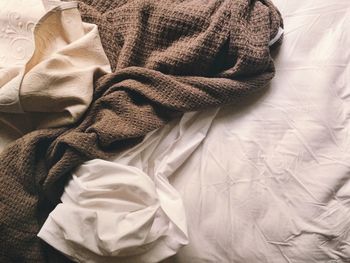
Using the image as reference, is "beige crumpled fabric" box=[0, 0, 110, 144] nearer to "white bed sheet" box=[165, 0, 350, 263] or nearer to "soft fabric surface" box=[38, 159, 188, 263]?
"soft fabric surface" box=[38, 159, 188, 263]

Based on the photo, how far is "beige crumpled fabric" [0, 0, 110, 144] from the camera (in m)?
0.63

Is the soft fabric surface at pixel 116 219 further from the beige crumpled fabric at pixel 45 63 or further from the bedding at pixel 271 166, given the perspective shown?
the beige crumpled fabric at pixel 45 63

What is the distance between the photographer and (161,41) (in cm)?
69

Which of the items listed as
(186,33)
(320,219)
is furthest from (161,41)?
(320,219)

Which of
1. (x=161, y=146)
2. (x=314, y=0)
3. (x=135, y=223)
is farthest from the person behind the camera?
(x=314, y=0)

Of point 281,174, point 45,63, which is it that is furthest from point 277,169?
point 45,63

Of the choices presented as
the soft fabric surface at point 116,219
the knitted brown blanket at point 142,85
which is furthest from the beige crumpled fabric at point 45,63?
the soft fabric surface at point 116,219

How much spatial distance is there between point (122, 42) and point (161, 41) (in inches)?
3.2

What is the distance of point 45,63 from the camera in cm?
64

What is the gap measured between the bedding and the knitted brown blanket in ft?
0.13

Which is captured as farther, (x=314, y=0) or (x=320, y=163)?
(x=314, y=0)

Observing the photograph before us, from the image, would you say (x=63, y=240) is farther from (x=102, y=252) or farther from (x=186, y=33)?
(x=186, y=33)

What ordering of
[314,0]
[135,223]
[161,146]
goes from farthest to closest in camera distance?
[314,0] → [161,146] → [135,223]

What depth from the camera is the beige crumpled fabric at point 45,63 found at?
0.63 meters
